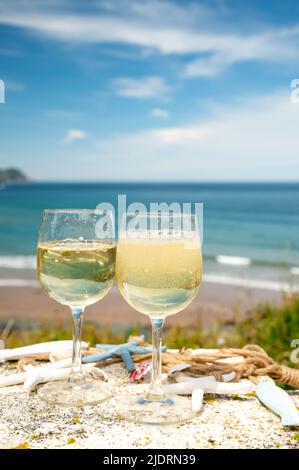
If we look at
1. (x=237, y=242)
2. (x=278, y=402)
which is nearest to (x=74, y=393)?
(x=278, y=402)

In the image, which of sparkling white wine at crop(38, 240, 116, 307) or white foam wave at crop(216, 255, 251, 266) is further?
white foam wave at crop(216, 255, 251, 266)

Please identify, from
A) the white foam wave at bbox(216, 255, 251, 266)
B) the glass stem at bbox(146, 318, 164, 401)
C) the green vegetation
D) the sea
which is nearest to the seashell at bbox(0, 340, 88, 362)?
the glass stem at bbox(146, 318, 164, 401)

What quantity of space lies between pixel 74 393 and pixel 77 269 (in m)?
0.44

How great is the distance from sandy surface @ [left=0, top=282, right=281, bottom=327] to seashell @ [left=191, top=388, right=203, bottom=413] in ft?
22.3

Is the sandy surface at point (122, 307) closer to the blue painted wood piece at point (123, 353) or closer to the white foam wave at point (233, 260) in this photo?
the white foam wave at point (233, 260)

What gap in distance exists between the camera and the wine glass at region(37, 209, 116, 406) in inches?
79.7

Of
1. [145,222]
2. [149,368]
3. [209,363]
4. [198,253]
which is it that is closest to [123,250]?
[145,222]

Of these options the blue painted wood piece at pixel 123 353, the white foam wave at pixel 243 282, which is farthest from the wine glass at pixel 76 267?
the white foam wave at pixel 243 282

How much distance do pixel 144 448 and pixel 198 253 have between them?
649 millimetres

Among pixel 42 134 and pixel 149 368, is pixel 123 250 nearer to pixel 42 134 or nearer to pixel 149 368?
pixel 149 368

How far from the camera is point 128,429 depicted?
1.76 metres

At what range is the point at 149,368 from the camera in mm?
2254

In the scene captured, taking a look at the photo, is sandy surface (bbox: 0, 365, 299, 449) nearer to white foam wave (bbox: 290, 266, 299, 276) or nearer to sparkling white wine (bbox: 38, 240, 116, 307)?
sparkling white wine (bbox: 38, 240, 116, 307)

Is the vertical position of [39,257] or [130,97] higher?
[130,97]
